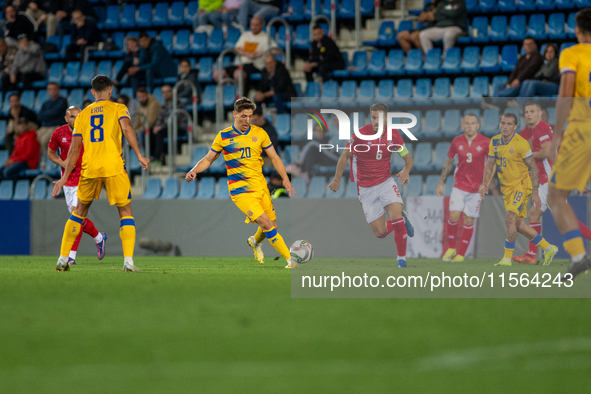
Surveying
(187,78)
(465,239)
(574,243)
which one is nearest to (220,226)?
(187,78)

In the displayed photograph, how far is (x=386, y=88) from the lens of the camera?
15.2 meters

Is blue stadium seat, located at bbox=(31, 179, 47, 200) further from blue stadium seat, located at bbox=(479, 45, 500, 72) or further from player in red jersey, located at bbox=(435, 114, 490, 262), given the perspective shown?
blue stadium seat, located at bbox=(479, 45, 500, 72)

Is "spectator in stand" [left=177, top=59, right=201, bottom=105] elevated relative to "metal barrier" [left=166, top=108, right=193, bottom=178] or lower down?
elevated

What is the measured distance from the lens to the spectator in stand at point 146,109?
53.7 ft

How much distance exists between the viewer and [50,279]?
753 cm

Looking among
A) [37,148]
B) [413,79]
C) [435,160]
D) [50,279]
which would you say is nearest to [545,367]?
[50,279]

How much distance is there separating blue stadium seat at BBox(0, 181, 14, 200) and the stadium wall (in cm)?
145

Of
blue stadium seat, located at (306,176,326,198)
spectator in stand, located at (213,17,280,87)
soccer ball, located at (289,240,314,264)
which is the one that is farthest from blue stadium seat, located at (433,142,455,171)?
spectator in stand, located at (213,17,280,87)

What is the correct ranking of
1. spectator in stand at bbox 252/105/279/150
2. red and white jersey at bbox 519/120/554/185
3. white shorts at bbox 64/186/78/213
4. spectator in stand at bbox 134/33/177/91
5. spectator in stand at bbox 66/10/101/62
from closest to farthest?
red and white jersey at bbox 519/120/554/185, white shorts at bbox 64/186/78/213, spectator in stand at bbox 252/105/279/150, spectator in stand at bbox 134/33/177/91, spectator in stand at bbox 66/10/101/62

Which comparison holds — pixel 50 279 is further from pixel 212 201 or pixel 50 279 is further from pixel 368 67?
pixel 368 67

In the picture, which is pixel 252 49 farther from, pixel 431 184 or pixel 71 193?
pixel 71 193

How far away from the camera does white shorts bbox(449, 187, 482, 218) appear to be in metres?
11.4

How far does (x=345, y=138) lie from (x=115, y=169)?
9.84ft

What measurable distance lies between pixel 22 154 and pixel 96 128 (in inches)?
354
